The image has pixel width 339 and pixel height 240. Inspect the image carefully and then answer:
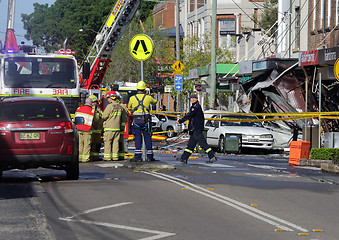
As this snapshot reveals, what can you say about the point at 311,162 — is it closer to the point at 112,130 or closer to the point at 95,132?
the point at 112,130

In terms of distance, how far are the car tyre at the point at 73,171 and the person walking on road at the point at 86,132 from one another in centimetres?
500

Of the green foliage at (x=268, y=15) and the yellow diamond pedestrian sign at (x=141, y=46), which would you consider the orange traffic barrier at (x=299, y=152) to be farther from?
the green foliage at (x=268, y=15)

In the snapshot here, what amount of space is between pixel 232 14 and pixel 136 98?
45881 mm

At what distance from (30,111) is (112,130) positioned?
6.03 meters

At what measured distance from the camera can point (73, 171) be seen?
1482 cm

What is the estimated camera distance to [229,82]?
3953 centimetres

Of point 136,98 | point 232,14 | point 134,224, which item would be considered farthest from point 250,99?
point 232,14

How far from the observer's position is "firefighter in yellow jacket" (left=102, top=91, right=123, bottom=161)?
67.3 ft

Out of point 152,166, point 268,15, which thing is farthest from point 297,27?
point 268,15

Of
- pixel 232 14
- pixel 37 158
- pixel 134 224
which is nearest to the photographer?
pixel 134 224

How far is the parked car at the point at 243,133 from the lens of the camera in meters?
28.6

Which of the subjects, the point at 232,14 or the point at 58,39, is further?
the point at 58,39

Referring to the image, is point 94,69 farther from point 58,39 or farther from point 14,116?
point 58,39

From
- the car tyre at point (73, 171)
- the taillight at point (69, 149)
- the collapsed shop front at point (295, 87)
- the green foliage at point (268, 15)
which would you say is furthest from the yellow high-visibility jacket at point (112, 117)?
the green foliage at point (268, 15)
